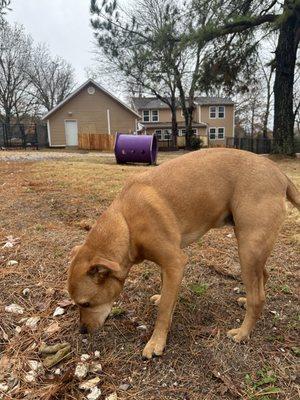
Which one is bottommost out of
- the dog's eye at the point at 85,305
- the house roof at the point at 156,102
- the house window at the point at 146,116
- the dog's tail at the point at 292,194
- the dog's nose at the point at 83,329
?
the dog's nose at the point at 83,329

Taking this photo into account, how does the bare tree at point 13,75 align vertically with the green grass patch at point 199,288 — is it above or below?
above

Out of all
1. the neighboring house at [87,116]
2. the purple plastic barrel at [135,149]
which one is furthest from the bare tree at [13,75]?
the purple plastic barrel at [135,149]

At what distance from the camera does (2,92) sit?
48.1 m

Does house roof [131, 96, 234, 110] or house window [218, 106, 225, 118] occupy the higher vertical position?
house roof [131, 96, 234, 110]

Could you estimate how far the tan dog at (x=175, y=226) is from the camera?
253 centimetres

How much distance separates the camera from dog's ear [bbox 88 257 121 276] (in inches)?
93.3

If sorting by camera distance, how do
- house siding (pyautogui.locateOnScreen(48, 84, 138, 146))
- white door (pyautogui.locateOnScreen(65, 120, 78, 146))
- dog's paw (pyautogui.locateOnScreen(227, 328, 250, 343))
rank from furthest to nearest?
white door (pyautogui.locateOnScreen(65, 120, 78, 146))
house siding (pyautogui.locateOnScreen(48, 84, 138, 146))
dog's paw (pyautogui.locateOnScreen(227, 328, 250, 343))

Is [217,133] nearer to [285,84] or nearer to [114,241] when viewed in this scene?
[285,84]

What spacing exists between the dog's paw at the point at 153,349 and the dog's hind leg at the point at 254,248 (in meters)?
0.55

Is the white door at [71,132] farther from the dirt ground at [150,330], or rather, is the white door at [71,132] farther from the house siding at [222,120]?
the dirt ground at [150,330]

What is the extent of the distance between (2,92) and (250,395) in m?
52.7

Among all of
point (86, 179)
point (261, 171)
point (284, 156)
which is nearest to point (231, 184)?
point (261, 171)

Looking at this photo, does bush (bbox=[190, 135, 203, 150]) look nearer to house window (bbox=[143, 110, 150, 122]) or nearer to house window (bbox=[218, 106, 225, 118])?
house window (bbox=[143, 110, 150, 122])

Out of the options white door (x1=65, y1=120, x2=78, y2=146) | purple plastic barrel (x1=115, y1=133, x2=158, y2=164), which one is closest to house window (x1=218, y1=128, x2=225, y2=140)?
white door (x1=65, y1=120, x2=78, y2=146)
